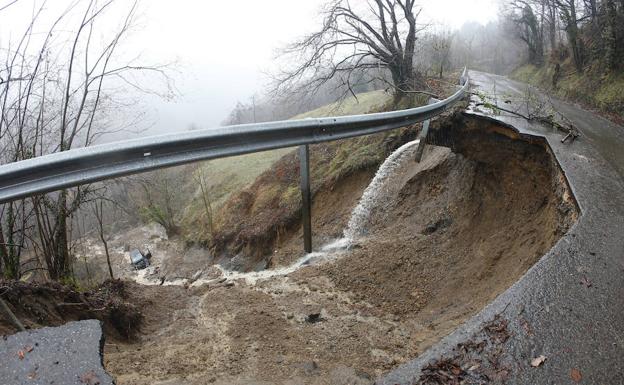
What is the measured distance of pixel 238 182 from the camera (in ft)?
83.9

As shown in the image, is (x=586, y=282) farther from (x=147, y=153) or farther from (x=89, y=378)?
(x=89, y=378)

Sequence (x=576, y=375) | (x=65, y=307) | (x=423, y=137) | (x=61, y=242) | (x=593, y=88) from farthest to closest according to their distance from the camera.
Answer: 1. (x=593, y=88)
2. (x=423, y=137)
3. (x=61, y=242)
4. (x=65, y=307)
5. (x=576, y=375)

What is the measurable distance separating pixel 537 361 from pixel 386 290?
356cm

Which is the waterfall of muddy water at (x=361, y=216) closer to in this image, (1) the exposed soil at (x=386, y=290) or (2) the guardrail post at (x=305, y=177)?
(1) the exposed soil at (x=386, y=290)

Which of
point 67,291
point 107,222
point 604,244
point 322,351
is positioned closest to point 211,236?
point 67,291

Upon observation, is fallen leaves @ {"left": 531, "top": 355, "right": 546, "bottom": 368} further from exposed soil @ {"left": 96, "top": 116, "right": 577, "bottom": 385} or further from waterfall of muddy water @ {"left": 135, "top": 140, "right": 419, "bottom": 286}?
waterfall of muddy water @ {"left": 135, "top": 140, "right": 419, "bottom": 286}

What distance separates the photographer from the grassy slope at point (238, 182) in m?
15.7

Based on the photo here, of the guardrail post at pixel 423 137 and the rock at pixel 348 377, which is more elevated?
the guardrail post at pixel 423 137

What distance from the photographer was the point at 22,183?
234 cm

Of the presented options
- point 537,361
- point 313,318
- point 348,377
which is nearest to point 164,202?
point 313,318

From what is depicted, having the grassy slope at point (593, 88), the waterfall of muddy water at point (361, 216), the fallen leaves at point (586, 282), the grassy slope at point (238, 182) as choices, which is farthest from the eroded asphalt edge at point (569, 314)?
the grassy slope at point (593, 88)

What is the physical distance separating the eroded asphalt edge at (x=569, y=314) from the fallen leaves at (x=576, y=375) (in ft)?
0.04

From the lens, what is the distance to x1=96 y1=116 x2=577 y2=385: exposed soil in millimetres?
3299

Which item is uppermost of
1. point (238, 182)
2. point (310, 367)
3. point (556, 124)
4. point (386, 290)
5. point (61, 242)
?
point (556, 124)
